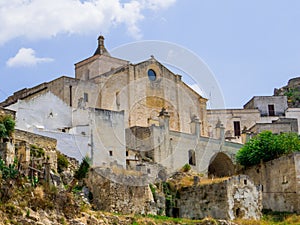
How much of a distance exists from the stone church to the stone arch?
0.26ft

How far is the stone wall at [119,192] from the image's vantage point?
34.1 m

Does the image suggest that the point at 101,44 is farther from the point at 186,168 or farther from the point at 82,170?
the point at 82,170

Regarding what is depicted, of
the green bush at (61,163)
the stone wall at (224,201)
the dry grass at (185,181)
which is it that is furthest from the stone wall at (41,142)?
the stone wall at (224,201)

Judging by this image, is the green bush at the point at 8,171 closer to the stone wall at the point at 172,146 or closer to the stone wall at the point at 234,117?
the stone wall at the point at 172,146

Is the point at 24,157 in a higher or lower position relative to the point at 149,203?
higher

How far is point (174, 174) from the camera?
43.1 m

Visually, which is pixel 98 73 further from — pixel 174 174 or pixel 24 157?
pixel 24 157

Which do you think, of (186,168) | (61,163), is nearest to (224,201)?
(186,168)

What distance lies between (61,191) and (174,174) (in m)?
14.2

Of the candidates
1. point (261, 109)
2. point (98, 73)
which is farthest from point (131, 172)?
point (261, 109)

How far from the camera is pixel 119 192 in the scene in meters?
34.4

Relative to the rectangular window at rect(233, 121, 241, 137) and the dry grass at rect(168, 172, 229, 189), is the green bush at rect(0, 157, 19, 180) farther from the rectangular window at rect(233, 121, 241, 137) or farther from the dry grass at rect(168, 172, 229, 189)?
the rectangular window at rect(233, 121, 241, 137)

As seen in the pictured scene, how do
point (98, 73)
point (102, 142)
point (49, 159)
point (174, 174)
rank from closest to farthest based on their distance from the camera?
point (49, 159)
point (102, 142)
point (174, 174)
point (98, 73)

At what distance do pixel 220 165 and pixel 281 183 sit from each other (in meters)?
9.92
